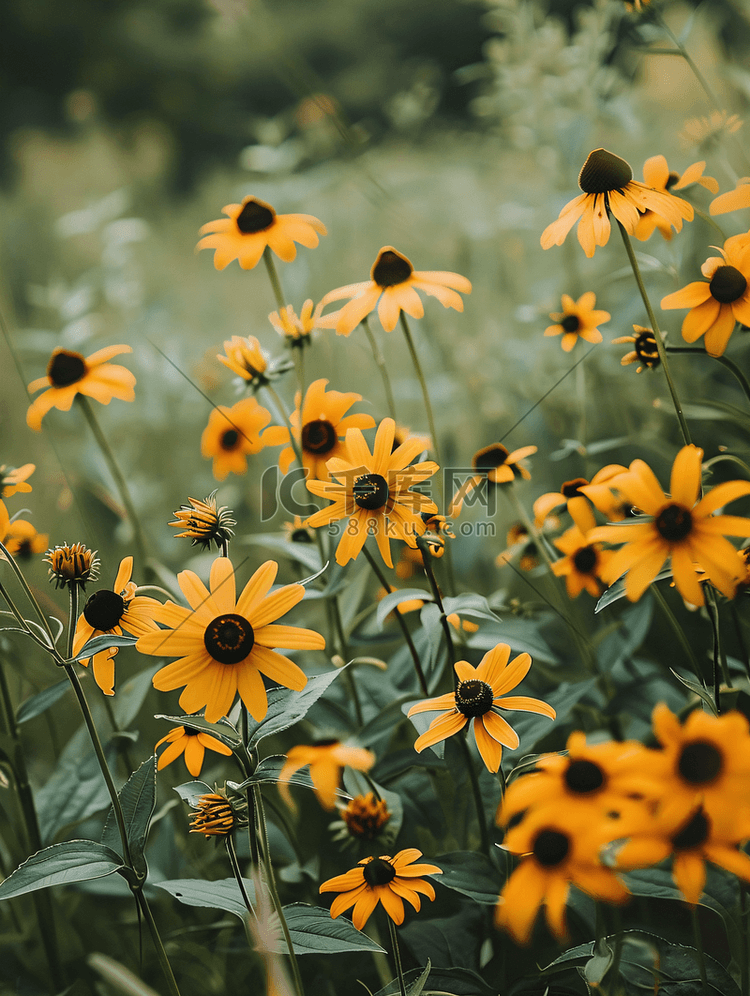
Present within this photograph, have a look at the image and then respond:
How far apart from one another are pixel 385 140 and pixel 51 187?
170cm

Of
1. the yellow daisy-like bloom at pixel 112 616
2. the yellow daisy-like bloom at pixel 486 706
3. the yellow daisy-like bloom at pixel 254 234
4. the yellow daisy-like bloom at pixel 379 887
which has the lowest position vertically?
the yellow daisy-like bloom at pixel 379 887

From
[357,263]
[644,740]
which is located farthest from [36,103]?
[644,740]

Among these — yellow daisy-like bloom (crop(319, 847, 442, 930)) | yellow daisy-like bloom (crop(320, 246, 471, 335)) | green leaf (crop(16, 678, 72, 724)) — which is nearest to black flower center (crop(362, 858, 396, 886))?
yellow daisy-like bloom (crop(319, 847, 442, 930))

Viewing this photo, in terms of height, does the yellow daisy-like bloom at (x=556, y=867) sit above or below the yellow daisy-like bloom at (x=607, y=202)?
below

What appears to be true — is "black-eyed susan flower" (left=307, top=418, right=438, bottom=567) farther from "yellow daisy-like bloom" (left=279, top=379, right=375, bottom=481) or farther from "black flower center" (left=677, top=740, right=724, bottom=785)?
"black flower center" (left=677, top=740, right=724, bottom=785)

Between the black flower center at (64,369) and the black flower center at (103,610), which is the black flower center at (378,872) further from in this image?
→ the black flower center at (64,369)

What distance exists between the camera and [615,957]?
17.0 inches

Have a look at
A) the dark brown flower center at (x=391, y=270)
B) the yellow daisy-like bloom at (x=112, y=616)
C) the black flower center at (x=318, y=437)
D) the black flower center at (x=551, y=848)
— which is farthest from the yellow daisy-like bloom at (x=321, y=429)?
the black flower center at (x=551, y=848)

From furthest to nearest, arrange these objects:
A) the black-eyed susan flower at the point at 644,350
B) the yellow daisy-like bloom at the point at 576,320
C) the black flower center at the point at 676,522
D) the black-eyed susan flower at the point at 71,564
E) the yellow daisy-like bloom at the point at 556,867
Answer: the yellow daisy-like bloom at the point at 576,320 < the black-eyed susan flower at the point at 644,350 < the black-eyed susan flower at the point at 71,564 < the black flower center at the point at 676,522 < the yellow daisy-like bloom at the point at 556,867

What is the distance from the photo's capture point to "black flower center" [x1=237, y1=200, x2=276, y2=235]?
82 centimetres

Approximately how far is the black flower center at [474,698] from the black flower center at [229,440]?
542 mm

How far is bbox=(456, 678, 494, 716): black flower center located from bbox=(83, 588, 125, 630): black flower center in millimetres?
291

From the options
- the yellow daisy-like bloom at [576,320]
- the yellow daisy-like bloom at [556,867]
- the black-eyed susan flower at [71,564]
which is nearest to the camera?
the yellow daisy-like bloom at [556,867]

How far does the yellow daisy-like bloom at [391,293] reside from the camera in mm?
714
